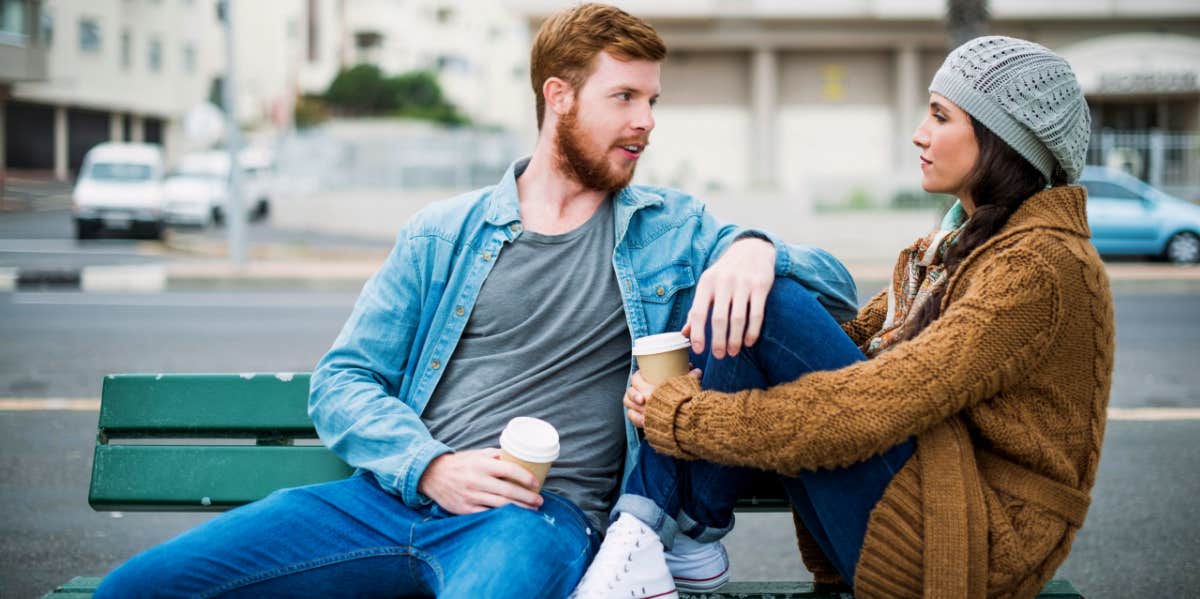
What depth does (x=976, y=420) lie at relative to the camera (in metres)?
2.33

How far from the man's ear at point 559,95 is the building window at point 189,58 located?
50427 mm

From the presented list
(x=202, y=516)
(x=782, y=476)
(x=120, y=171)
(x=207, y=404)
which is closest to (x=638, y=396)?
(x=782, y=476)

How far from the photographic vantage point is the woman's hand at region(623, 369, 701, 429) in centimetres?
248

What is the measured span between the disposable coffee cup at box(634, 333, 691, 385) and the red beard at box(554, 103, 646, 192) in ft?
2.01

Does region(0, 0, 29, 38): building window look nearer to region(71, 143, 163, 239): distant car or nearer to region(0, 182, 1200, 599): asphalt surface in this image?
region(71, 143, 163, 239): distant car

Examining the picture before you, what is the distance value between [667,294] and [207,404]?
4.00ft

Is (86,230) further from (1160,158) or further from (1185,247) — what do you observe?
(1160,158)

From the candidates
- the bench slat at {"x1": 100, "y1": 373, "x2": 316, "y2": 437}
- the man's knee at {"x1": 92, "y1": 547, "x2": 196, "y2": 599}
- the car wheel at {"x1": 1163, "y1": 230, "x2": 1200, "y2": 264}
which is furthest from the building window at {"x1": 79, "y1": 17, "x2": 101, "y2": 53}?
the man's knee at {"x1": 92, "y1": 547, "x2": 196, "y2": 599}

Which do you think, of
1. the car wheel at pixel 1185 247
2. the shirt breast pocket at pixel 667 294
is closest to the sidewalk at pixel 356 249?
the car wheel at pixel 1185 247

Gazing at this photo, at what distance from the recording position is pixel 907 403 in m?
2.23

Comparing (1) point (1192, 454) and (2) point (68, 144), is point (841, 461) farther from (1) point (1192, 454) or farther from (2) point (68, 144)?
(2) point (68, 144)

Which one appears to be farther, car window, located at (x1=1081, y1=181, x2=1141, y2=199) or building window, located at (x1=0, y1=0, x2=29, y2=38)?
building window, located at (x1=0, y1=0, x2=29, y2=38)

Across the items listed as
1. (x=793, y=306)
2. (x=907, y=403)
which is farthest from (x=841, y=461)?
(x=793, y=306)

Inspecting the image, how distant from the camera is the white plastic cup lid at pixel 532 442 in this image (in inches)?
96.0
